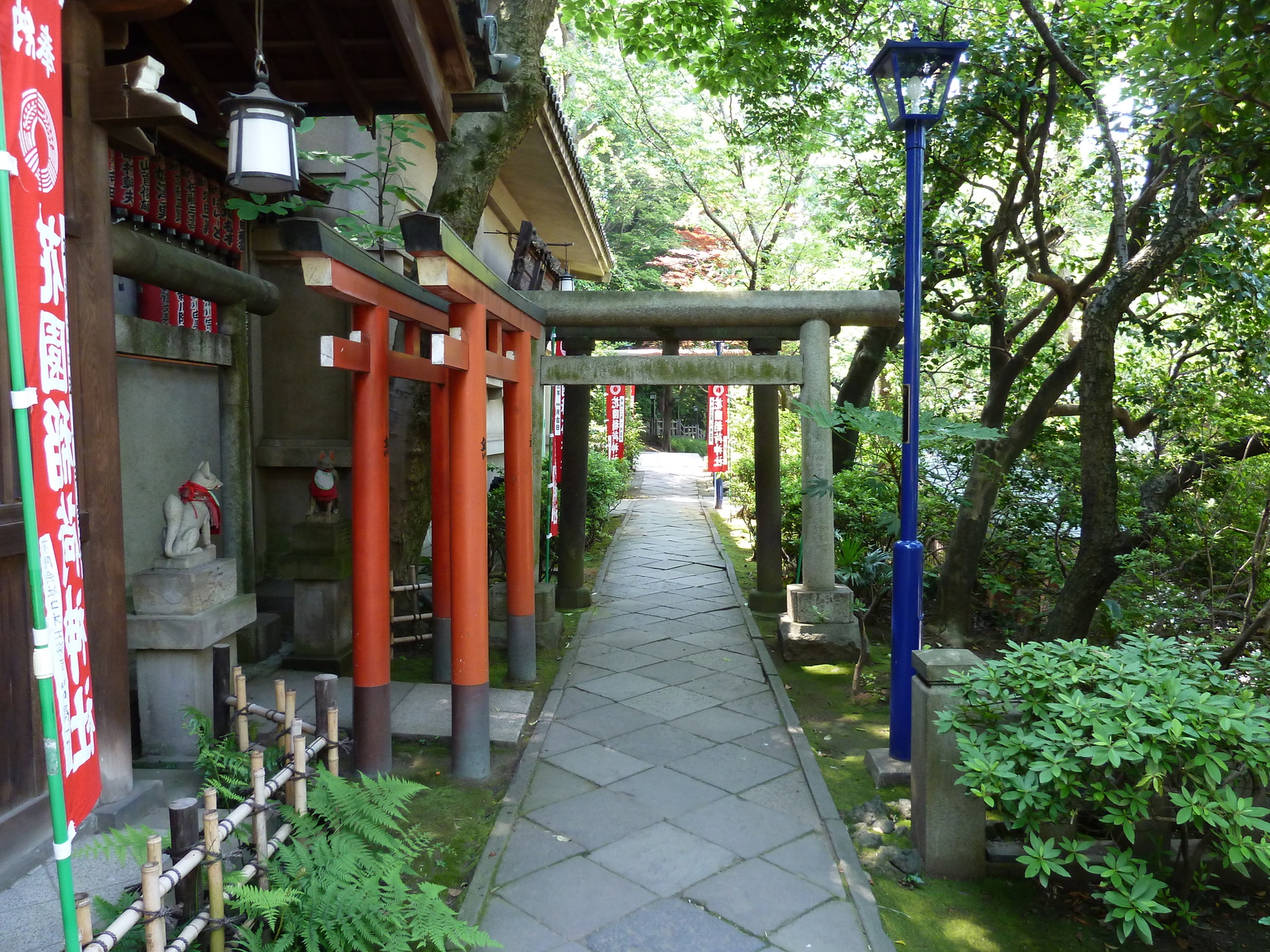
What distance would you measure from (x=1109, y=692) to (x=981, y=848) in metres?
1.07

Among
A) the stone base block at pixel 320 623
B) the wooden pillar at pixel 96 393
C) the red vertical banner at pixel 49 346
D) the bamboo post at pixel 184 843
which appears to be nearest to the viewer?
the red vertical banner at pixel 49 346

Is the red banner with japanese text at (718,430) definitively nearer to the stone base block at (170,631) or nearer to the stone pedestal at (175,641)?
the stone pedestal at (175,641)

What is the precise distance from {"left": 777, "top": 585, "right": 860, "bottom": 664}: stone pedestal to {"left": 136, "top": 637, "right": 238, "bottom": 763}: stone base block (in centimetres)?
472

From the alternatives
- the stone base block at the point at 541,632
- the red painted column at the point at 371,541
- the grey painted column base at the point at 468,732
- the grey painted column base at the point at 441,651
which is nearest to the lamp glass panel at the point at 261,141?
the red painted column at the point at 371,541

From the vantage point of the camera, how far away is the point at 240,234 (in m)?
6.45

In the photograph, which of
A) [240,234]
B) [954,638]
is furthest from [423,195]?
[954,638]

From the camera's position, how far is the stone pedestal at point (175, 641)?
4.51 metres

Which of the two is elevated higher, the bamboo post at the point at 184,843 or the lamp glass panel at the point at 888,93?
the lamp glass panel at the point at 888,93

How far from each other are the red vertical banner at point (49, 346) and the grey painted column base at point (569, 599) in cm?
725

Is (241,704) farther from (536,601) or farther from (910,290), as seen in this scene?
(910,290)

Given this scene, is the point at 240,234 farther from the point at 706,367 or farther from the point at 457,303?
the point at 706,367

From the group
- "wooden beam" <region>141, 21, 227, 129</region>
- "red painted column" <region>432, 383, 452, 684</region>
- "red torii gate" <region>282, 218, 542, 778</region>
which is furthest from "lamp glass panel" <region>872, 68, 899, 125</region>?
"wooden beam" <region>141, 21, 227, 129</region>

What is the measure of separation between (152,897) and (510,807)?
253cm

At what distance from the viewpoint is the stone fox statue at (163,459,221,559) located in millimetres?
4562
